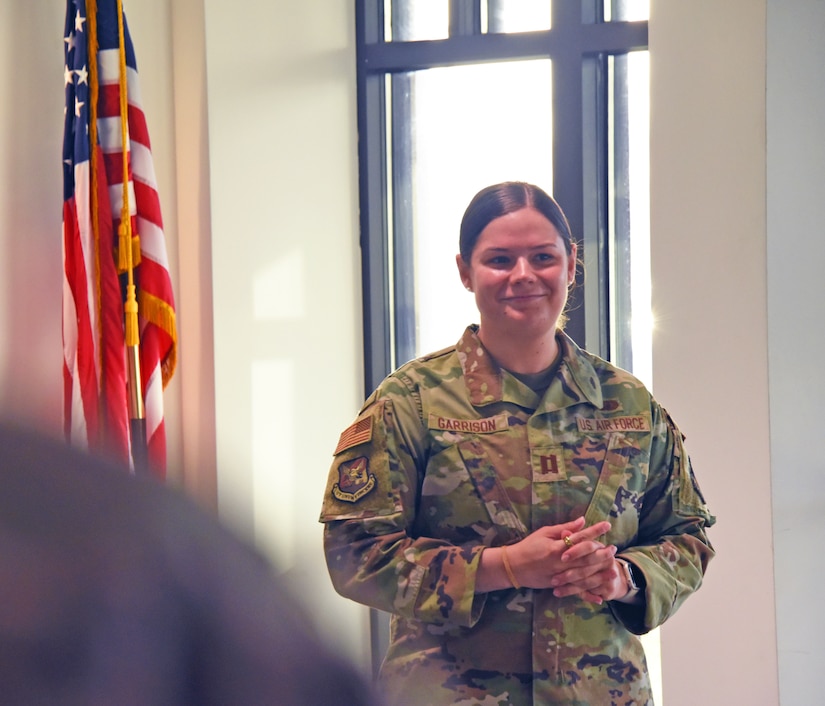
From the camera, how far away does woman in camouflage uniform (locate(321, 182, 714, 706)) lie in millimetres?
1459

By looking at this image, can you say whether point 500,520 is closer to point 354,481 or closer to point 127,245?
point 354,481

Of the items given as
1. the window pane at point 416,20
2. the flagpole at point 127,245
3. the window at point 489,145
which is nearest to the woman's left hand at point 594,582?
the flagpole at point 127,245

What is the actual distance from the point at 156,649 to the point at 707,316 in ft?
9.22

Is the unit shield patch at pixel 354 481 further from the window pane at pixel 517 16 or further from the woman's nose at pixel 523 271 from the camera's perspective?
the window pane at pixel 517 16

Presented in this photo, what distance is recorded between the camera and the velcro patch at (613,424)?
158 centimetres

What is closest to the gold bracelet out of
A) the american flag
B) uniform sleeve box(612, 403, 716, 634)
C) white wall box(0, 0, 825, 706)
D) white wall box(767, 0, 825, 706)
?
uniform sleeve box(612, 403, 716, 634)

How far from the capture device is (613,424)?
1.60 metres

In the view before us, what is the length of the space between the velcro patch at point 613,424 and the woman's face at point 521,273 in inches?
7.1

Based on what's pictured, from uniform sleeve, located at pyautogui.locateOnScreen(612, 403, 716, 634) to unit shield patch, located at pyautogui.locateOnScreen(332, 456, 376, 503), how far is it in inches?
17.2

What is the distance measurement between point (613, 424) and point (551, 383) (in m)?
0.13

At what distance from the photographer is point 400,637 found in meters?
1.55

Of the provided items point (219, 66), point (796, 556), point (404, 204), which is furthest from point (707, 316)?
point (219, 66)

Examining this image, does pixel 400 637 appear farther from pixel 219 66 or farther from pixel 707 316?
pixel 219 66

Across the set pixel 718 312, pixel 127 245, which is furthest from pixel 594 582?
pixel 718 312
